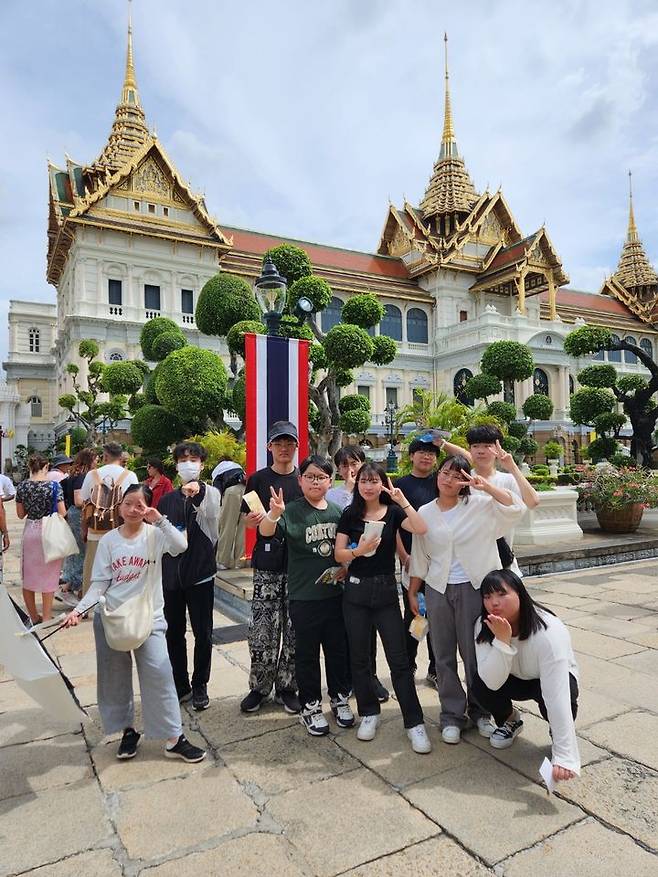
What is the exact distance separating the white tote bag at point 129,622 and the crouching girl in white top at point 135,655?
0.17ft

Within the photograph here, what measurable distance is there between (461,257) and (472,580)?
132ft

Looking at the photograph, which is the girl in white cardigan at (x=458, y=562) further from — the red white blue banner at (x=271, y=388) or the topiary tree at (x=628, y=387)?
the topiary tree at (x=628, y=387)

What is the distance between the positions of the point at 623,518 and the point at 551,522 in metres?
1.43

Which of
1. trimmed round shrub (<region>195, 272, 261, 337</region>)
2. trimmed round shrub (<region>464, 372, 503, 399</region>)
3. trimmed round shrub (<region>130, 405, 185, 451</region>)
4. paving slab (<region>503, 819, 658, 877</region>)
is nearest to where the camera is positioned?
paving slab (<region>503, 819, 658, 877</region>)

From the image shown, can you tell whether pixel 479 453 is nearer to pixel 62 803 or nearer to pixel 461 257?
pixel 62 803

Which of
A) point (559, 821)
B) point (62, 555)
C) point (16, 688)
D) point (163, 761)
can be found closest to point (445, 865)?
point (559, 821)

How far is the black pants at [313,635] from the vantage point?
3148mm

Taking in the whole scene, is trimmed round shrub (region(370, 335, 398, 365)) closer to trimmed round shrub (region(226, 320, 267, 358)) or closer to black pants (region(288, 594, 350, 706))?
trimmed round shrub (region(226, 320, 267, 358))

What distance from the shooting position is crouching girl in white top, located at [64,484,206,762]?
9.44 ft

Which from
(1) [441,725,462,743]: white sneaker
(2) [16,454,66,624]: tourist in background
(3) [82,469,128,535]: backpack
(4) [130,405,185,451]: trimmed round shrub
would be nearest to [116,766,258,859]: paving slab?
(1) [441,725,462,743]: white sneaker

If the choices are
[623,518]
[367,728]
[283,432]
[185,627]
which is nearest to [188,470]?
[283,432]

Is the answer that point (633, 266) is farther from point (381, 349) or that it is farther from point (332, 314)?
point (381, 349)

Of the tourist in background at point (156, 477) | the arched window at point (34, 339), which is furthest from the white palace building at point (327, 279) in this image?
the tourist in background at point (156, 477)

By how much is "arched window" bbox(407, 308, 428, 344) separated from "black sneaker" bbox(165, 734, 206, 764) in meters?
37.2
